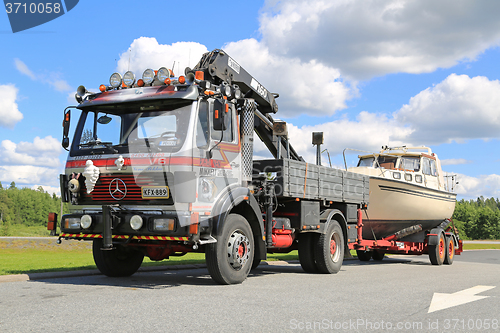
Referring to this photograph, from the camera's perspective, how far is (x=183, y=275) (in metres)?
10.8

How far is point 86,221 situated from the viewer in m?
8.38

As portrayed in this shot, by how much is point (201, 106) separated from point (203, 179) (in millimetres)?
1265

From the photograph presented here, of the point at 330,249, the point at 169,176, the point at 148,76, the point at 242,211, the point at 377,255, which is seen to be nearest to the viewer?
the point at 169,176

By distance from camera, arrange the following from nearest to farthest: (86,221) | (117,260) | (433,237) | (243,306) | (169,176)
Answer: (243,306), (169,176), (86,221), (117,260), (433,237)

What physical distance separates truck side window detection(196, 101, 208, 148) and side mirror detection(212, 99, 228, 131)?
24cm

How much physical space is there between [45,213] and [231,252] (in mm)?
139489

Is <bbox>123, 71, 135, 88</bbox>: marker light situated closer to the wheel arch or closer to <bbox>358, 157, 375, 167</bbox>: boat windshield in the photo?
the wheel arch

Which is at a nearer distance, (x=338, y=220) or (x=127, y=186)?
(x=127, y=186)

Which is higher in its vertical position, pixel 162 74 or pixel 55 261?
pixel 162 74

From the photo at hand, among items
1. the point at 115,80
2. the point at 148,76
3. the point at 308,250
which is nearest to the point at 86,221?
the point at 115,80

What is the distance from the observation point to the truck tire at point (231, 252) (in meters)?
8.34

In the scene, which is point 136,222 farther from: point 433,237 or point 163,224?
point 433,237

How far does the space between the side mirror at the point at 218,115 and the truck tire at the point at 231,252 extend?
158 centimetres

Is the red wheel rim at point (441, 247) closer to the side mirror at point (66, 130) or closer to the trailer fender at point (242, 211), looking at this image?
the trailer fender at point (242, 211)
